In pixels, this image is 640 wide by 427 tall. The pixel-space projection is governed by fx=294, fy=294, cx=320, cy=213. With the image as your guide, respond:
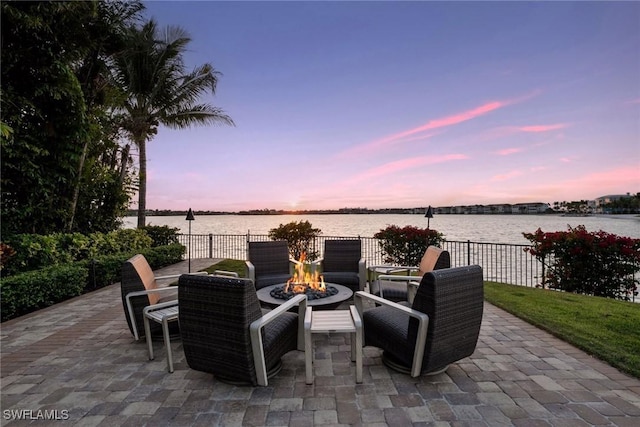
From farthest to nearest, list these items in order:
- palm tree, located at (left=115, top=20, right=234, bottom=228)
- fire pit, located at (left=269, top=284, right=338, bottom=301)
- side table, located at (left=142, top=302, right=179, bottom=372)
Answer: palm tree, located at (left=115, top=20, right=234, bottom=228)
fire pit, located at (left=269, top=284, right=338, bottom=301)
side table, located at (left=142, top=302, right=179, bottom=372)

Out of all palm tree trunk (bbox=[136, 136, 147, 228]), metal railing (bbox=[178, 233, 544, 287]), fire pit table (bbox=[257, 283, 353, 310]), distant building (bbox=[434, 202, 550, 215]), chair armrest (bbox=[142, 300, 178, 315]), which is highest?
palm tree trunk (bbox=[136, 136, 147, 228])

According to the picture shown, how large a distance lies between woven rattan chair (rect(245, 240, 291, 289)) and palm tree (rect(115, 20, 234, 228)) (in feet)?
24.7

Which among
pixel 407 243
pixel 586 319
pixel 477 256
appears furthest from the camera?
pixel 477 256

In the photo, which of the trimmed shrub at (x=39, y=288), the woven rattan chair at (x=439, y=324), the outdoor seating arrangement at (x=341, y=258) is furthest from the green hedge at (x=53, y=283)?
the woven rattan chair at (x=439, y=324)

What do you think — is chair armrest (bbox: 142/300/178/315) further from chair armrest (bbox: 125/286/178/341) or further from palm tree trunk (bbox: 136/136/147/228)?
palm tree trunk (bbox: 136/136/147/228)

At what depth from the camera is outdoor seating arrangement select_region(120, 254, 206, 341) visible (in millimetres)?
2975

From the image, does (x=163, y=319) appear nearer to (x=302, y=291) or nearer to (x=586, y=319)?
(x=302, y=291)

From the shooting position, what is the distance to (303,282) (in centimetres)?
413

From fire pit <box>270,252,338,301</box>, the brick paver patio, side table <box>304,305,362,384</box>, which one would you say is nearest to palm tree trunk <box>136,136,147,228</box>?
the brick paver patio

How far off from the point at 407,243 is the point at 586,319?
4138mm

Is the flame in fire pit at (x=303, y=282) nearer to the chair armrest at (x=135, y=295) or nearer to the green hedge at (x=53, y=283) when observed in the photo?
the chair armrest at (x=135, y=295)

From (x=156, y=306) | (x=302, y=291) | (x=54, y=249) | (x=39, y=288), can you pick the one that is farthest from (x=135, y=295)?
(x=54, y=249)
